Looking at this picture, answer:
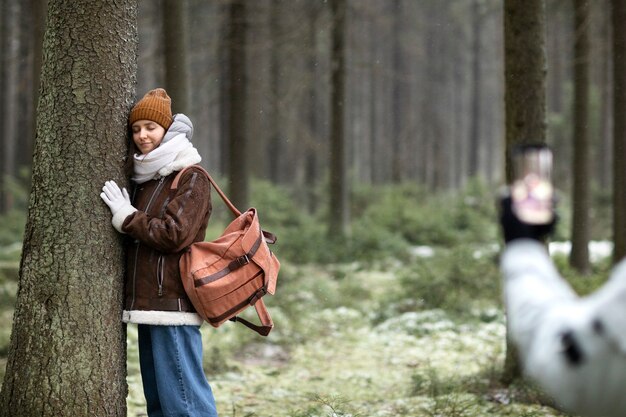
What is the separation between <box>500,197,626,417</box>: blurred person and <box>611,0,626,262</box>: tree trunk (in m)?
7.70

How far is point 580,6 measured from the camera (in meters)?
11.2

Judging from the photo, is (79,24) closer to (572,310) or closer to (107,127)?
(107,127)

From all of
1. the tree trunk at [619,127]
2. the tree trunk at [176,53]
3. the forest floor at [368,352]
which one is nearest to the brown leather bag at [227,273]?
the forest floor at [368,352]

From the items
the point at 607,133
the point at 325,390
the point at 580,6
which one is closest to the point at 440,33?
the point at 607,133

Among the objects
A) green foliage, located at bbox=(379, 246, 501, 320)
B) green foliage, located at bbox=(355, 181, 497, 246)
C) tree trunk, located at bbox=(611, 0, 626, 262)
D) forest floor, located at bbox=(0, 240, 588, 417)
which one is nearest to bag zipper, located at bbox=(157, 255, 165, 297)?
forest floor, located at bbox=(0, 240, 588, 417)

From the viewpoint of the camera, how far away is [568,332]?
2092mm

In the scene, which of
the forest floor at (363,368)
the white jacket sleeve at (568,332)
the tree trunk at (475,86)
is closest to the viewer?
the white jacket sleeve at (568,332)

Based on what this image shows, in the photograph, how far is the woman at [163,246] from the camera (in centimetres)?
396

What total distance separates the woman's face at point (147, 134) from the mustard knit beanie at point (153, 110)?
0.09 feet

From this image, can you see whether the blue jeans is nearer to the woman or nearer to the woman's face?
the woman

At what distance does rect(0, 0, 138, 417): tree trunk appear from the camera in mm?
3926

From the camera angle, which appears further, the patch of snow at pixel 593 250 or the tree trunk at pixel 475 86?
the tree trunk at pixel 475 86

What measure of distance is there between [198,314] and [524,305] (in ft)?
7.48

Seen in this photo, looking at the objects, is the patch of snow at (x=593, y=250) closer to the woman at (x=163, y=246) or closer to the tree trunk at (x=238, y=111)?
the tree trunk at (x=238, y=111)
